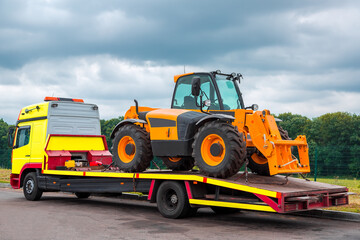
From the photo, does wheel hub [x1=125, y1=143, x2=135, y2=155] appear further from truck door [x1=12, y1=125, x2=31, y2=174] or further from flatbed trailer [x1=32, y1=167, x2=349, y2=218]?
truck door [x1=12, y1=125, x2=31, y2=174]


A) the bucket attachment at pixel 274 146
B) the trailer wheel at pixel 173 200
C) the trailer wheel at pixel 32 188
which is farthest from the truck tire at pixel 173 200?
the trailer wheel at pixel 32 188

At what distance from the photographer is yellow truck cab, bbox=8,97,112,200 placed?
14.5 metres

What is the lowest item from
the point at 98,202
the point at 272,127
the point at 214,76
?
the point at 98,202

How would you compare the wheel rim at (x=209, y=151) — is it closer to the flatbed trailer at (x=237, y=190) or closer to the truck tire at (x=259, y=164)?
the flatbed trailer at (x=237, y=190)

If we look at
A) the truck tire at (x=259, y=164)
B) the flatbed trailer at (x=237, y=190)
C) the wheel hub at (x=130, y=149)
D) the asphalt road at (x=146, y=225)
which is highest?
the wheel hub at (x=130, y=149)

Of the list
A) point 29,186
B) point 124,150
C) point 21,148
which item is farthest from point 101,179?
point 21,148

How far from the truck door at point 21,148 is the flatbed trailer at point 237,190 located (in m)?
4.05

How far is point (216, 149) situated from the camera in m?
9.74

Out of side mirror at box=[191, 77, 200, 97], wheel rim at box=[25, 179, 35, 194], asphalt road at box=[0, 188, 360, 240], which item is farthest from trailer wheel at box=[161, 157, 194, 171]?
wheel rim at box=[25, 179, 35, 194]

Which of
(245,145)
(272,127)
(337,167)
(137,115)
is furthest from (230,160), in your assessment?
(337,167)

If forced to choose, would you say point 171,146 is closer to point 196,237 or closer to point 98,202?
point 196,237

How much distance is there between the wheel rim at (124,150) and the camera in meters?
11.7

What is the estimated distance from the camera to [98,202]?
571 inches

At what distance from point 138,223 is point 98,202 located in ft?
16.3
